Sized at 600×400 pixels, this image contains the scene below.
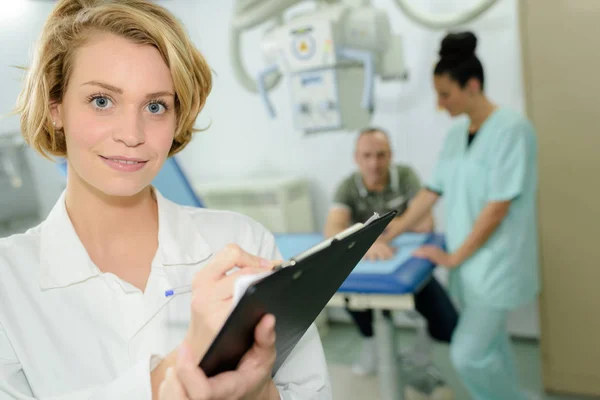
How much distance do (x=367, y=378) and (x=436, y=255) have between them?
81 centimetres

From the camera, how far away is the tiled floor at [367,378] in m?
2.19

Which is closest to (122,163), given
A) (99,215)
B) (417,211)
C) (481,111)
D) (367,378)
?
(99,215)

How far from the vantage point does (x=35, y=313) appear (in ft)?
2.39

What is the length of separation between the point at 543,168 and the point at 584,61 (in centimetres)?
42

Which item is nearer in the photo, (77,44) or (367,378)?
(77,44)

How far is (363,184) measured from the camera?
2.37m

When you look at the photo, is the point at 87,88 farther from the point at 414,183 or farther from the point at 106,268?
the point at 414,183

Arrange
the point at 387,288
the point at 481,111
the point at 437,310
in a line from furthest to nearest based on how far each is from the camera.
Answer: the point at 437,310, the point at 481,111, the point at 387,288

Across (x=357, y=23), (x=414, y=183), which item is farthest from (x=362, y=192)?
(x=357, y=23)

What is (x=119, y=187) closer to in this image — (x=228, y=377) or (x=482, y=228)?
(x=228, y=377)

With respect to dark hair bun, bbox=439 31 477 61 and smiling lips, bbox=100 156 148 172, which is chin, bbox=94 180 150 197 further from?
dark hair bun, bbox=439 31 477 61

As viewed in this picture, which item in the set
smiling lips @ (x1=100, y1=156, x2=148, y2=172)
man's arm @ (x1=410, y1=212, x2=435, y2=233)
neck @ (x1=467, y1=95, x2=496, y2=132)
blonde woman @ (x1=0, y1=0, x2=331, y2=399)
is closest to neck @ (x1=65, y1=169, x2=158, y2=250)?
blonde woman @ (x1=0, y1=0, x2=331, y2=399)

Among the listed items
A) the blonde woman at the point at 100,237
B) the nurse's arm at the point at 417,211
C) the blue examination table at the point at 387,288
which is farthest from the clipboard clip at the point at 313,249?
the nurse's arm at the point at 417,211

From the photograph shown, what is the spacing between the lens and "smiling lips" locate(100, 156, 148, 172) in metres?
0.74
